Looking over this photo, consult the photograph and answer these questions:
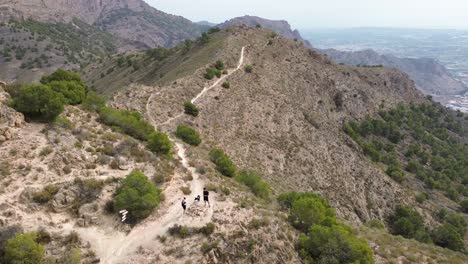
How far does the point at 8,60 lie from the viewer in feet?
590

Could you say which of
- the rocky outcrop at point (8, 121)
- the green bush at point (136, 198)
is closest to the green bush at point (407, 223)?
the green bush at point (136, 198)

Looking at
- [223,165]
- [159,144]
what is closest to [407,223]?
[223,165]

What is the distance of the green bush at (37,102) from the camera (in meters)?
32.1

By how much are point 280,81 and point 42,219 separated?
6645cm

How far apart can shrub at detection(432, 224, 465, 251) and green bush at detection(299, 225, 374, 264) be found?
1532 inches

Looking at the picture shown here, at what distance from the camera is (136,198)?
26.4m

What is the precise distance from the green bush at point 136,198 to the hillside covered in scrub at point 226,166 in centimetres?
10

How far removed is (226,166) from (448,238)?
135ft

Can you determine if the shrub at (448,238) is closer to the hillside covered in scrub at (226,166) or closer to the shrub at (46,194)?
the hillside covered in scrub at (226,166)

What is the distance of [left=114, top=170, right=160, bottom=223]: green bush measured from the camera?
1033 inches

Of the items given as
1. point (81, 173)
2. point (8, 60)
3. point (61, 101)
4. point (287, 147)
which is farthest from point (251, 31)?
point (8, 60)

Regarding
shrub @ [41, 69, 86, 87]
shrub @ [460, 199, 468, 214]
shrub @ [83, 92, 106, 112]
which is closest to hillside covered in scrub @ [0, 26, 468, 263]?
shrub @ [41, 69, 86, 87]

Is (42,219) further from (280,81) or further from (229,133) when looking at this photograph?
(280,81)

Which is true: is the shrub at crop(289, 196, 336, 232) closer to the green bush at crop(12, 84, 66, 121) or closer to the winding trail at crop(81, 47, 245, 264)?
the winding trail at crop(81, 47, 245, 264)
